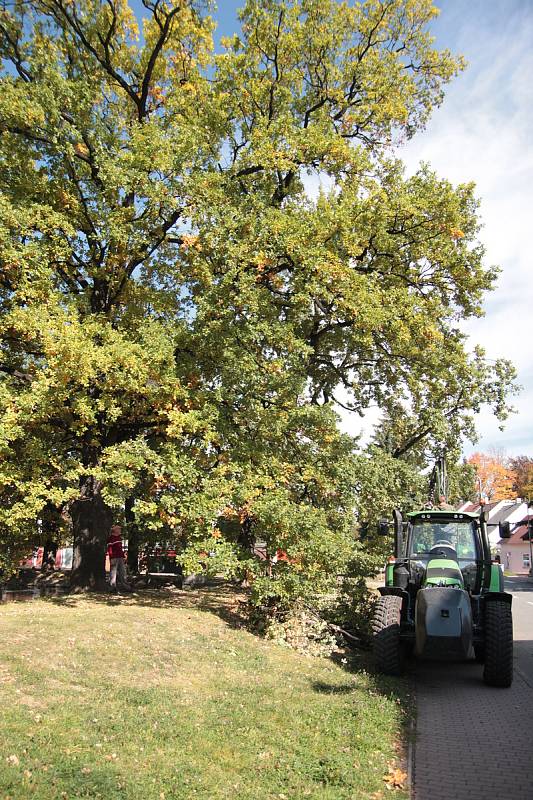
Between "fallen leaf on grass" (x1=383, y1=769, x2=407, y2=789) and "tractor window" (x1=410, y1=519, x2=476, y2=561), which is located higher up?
"tractor window" (x1=410, y1=519, x2=476, y2=561)

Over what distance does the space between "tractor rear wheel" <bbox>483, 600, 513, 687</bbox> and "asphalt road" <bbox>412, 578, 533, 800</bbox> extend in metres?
0.17

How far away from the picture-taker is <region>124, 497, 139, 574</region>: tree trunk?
19.2m

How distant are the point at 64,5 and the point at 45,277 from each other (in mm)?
7441

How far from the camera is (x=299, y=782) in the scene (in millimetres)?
5180

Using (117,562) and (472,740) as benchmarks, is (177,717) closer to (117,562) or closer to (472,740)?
(472,740)

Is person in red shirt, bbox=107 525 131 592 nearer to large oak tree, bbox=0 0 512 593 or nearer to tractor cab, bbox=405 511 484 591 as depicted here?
large oak tree, bbox=0 0 512 593

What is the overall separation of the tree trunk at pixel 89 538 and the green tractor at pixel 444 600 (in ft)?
26.5

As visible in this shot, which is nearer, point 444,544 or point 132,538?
point 444,544

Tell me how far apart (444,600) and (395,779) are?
11.0 feet

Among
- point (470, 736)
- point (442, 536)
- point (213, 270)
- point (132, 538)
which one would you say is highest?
point (213, 270)

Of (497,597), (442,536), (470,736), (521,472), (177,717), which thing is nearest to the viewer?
(177,717)

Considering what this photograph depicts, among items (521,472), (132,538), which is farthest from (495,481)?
(132,538)

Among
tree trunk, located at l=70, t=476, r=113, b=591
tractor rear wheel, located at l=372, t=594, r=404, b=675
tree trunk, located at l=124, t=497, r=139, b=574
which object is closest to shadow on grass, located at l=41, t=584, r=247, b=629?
tree trunk, located at l=70, t=476, r=113, b=591

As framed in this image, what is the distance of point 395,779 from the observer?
542 cm
